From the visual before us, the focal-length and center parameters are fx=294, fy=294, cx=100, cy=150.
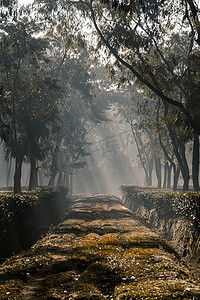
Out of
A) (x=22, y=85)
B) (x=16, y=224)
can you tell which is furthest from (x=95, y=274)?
(x=22, y=85)

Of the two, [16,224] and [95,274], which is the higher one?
[16,224]

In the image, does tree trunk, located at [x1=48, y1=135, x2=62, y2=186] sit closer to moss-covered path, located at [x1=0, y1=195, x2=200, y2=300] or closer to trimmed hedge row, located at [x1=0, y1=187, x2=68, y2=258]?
trimmed hedge row, located at [x1=0, y1=187, x2=68, y2=258]

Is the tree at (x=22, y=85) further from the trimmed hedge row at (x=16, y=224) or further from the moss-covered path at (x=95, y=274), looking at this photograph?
the moss-covered path at (x=95, y=274)

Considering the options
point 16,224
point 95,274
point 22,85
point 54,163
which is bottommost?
point 95,274

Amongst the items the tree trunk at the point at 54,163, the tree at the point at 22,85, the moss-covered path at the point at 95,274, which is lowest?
the moss-covered path at the point at 95,274

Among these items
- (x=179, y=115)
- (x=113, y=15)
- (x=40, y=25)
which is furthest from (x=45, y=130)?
(x=179, y=115)

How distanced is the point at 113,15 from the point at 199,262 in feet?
53.5

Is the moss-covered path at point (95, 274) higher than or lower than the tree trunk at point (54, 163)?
lower

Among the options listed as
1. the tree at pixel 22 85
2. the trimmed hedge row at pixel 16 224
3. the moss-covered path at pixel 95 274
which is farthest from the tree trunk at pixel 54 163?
the moss-covered path at pixel 95 274

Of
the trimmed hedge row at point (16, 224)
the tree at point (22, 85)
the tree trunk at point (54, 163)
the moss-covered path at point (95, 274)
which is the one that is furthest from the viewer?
the tree trunk at point (54, 163)

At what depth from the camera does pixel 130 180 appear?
116 m

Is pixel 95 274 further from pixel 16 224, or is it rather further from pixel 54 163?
pixel 54 163

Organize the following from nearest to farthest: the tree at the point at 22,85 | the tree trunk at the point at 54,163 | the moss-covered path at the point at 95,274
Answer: the moss-covered path at the point at 95,274 < the tree at the point at 22,85 < the tree trunk at the point at 54,163

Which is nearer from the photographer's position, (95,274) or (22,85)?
(95,274)
